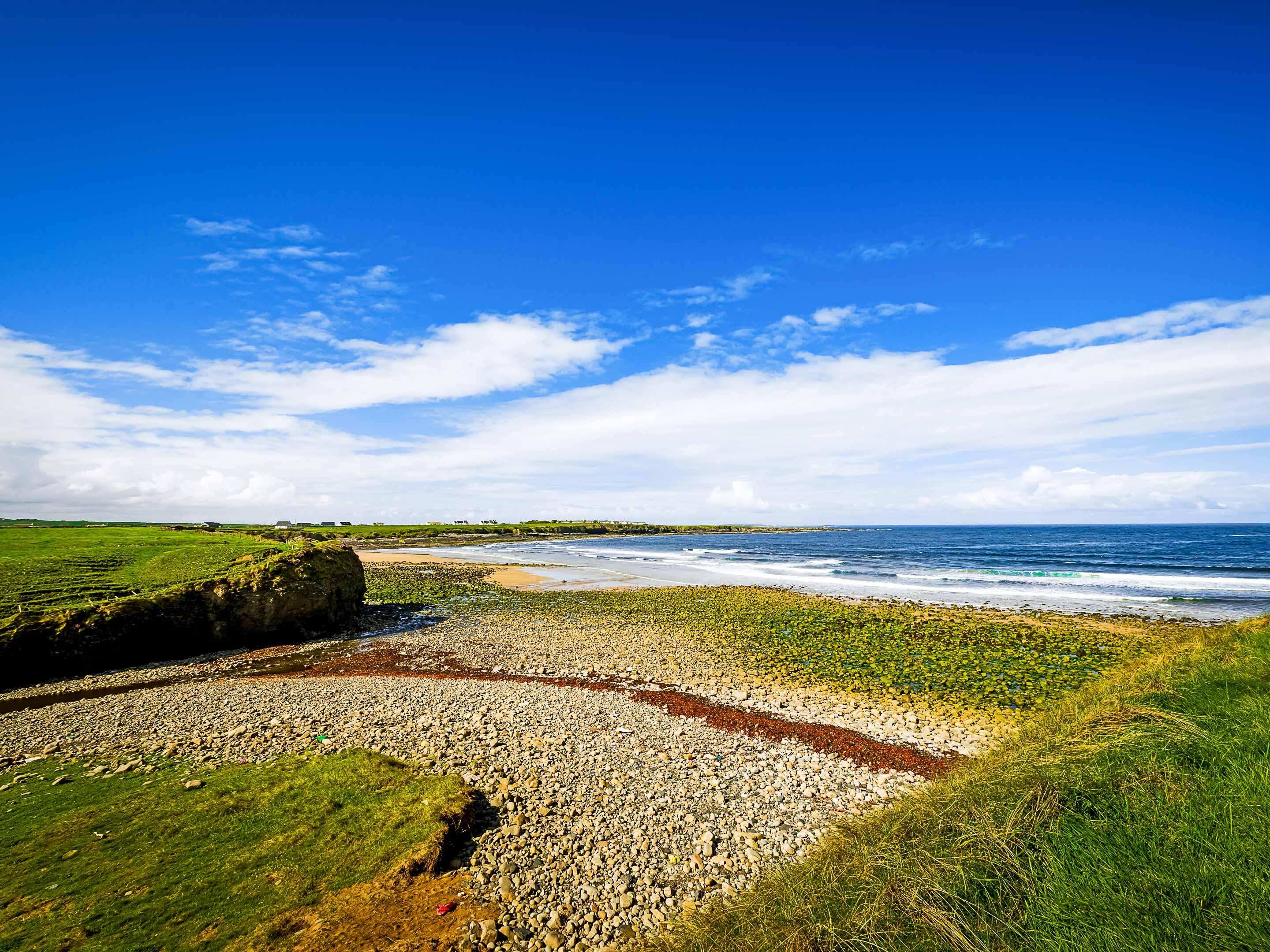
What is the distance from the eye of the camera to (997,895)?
4180mm

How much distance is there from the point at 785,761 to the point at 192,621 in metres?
24.9

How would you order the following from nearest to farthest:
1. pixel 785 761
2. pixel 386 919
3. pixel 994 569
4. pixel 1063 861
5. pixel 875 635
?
pixel 1063 861
pixel 386 919
pixel 785 761
pixel 875 635
pixel 994 569

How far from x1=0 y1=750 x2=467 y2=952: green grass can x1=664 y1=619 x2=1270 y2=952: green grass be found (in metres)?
5.75

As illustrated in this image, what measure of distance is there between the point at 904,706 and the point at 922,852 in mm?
14107

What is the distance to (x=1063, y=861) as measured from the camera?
4.32 meters

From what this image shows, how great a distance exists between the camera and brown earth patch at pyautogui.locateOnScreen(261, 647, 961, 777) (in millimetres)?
12938

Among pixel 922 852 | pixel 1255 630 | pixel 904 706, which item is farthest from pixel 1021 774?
pixel 904 706

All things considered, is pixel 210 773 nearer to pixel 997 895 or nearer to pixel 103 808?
pixel 103 808

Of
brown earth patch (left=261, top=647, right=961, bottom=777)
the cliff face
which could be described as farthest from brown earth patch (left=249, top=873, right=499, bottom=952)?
the cliff face

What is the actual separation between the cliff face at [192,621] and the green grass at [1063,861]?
2562 centimetres

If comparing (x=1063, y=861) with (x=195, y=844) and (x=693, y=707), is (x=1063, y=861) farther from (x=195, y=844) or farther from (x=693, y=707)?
(x=693, y=707)

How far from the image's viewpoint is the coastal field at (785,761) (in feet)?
13.7

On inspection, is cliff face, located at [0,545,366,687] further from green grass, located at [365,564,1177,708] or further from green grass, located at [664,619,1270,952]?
green grass, located at [664,619,1270,952]

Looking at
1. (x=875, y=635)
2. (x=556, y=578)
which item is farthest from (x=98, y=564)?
(x=875, y=635)
